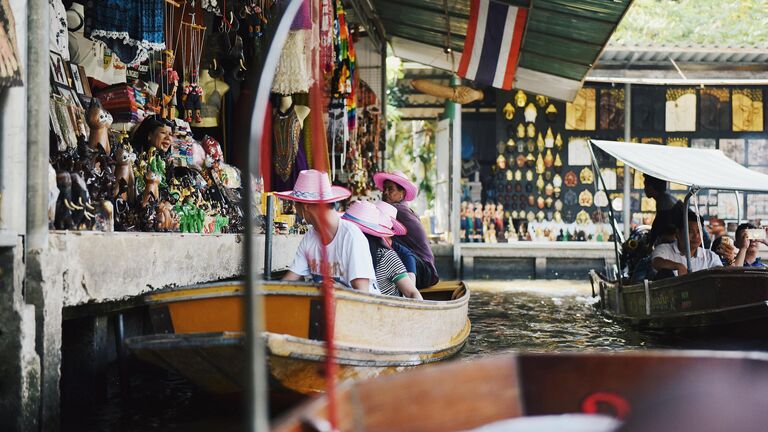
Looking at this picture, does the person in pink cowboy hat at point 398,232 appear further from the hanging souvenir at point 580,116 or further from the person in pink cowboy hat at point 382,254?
the hanging souvenir at point 580,116

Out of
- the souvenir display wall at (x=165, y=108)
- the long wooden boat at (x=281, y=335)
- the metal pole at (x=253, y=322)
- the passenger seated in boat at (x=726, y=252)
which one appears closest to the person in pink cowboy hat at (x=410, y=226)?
the souvenir display wall at (x=165, y=108)

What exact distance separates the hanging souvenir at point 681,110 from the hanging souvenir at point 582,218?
93.9 inches

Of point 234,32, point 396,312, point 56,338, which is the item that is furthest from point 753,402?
point 234,32

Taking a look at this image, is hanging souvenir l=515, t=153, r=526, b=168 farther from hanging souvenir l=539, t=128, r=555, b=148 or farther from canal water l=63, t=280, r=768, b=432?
canal water l=63, t=280, r=768, b=432

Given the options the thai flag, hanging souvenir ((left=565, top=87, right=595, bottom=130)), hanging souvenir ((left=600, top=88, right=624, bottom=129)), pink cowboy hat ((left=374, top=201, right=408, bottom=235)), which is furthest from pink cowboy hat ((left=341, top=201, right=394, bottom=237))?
hanging souvenir ((left=600, top=88, right=624, bottom=129))

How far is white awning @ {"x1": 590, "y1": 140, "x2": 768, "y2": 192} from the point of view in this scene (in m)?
7.86

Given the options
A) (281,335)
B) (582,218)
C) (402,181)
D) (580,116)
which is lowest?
(281,335)

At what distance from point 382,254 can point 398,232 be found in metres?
0.79

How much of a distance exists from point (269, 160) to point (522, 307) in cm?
493

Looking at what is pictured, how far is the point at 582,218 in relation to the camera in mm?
16875

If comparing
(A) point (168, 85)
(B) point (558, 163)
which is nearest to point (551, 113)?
(B) point (558, 163)

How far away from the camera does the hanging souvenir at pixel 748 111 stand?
16828 mm

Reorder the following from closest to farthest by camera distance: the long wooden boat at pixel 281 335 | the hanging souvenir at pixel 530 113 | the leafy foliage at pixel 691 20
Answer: the long wooden boat at pixel 281 335 → the hanging souvenir at pixel 530 113 → the leafy foliage at pixel 691 20

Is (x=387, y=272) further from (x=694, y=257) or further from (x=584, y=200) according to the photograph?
(x=584, y=200)
